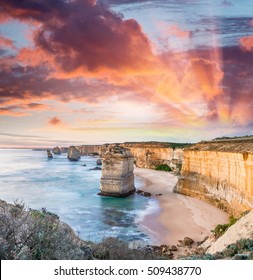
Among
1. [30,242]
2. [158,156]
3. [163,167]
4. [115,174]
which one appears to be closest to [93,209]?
[115,174]

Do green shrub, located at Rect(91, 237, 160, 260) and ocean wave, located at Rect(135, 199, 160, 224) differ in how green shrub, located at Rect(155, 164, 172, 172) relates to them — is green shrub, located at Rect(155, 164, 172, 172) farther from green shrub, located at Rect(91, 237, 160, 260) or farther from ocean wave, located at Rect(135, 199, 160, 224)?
green shrub, located at Rect(91, 237, 160, 260)

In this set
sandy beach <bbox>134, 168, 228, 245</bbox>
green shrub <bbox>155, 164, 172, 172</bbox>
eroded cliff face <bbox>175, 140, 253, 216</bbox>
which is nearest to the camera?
sandy beach <bbox>134, 168, 228, 245</bbox>

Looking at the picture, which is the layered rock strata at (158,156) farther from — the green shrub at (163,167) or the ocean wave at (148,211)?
the ocean wave at (148,211)

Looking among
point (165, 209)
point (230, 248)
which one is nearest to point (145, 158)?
point (165, 209)

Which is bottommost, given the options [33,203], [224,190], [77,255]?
[33,203]

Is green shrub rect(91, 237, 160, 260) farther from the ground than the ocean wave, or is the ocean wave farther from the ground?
green shrub rect(91, 237, 160, 260)

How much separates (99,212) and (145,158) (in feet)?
164

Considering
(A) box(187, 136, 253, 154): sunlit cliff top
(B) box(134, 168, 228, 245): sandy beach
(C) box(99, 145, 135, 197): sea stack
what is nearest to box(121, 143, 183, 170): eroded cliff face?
(C) box(99, 145, 135, 197): sea stack

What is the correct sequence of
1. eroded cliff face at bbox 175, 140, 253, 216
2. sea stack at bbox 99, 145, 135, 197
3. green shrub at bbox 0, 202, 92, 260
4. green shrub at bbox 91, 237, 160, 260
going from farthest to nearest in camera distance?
sea stack at bbox 99, 145, 135, 197 → eroded cliff face at bbox 175, 140, 253, 216 → green shrub at bbox 91, 237, 160, 260 → green shrub at bbox 0, 202, 92, 260

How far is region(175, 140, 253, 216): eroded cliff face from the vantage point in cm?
1909

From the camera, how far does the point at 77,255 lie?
5.96m

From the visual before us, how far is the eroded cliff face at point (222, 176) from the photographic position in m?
19.1

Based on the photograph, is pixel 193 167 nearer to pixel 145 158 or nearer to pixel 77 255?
pixel 77 255
